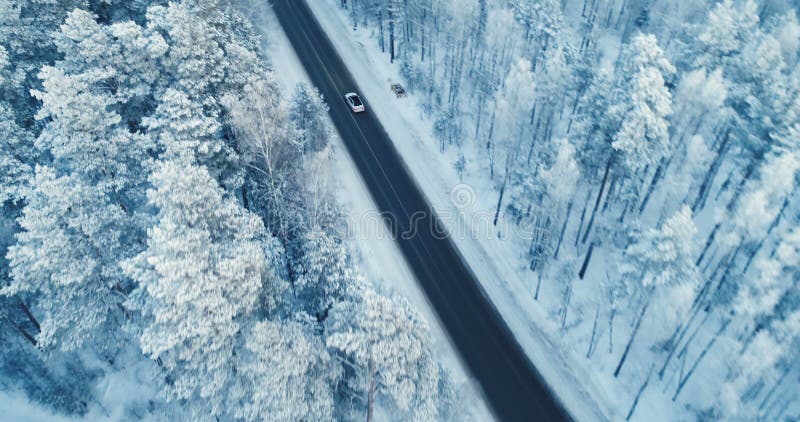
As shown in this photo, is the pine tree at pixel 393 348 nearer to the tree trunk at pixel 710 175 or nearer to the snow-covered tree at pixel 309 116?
the snow-covered tree at pixel 309 116

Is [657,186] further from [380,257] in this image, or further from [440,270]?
[380,257]

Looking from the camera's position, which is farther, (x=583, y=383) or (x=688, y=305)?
(x=583, y=383)

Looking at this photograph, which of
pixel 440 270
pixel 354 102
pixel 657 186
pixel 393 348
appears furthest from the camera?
pixel 354 102

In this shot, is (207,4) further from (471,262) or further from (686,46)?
(686,46)

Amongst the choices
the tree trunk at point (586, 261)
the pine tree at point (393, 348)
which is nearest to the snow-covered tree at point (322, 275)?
the pine tree at point (393, 348)

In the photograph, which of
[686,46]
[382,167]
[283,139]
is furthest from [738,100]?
[283,139]

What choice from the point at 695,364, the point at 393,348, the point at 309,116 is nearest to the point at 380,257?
the point at 309,116

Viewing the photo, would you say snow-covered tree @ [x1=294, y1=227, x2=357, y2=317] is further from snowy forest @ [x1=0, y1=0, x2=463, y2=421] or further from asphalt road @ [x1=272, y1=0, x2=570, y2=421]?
asphalt road @ [x1=272, y1=0, x2=570, y2=421]
